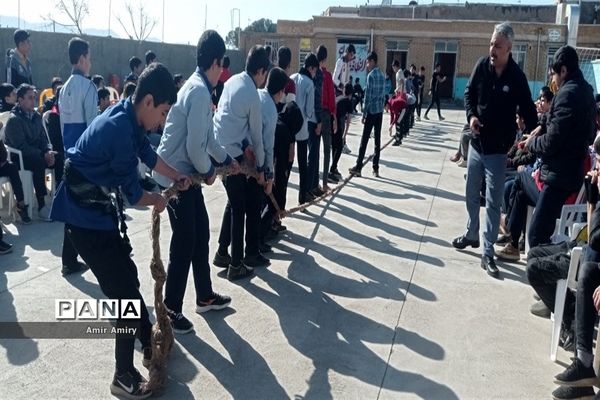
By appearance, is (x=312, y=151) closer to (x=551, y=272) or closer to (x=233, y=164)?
(x=233, y=164)

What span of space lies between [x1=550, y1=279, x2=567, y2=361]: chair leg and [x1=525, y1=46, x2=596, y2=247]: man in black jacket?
1.07 metres

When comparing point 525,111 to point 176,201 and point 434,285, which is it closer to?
point 434,285

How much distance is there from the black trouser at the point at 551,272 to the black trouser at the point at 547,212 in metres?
0.62

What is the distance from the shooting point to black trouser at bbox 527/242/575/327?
3.80 m

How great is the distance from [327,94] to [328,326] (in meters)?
4.54

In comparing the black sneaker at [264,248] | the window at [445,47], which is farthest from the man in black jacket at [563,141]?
the window at [445,47]

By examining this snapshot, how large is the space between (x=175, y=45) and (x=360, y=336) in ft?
71.0

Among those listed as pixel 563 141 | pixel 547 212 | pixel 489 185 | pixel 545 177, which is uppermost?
pixel 563 141

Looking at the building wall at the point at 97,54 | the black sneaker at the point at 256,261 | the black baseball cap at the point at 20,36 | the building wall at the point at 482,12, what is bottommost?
the black sneaker at the point at 256,261

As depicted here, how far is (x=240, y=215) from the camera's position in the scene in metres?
Answer: 4.77

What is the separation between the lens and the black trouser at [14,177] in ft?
20.6

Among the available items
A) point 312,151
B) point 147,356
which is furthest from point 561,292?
point 312,151

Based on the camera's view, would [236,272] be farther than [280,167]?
No

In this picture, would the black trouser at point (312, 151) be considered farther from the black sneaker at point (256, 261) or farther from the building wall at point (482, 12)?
the building wall at point (482, 12)
